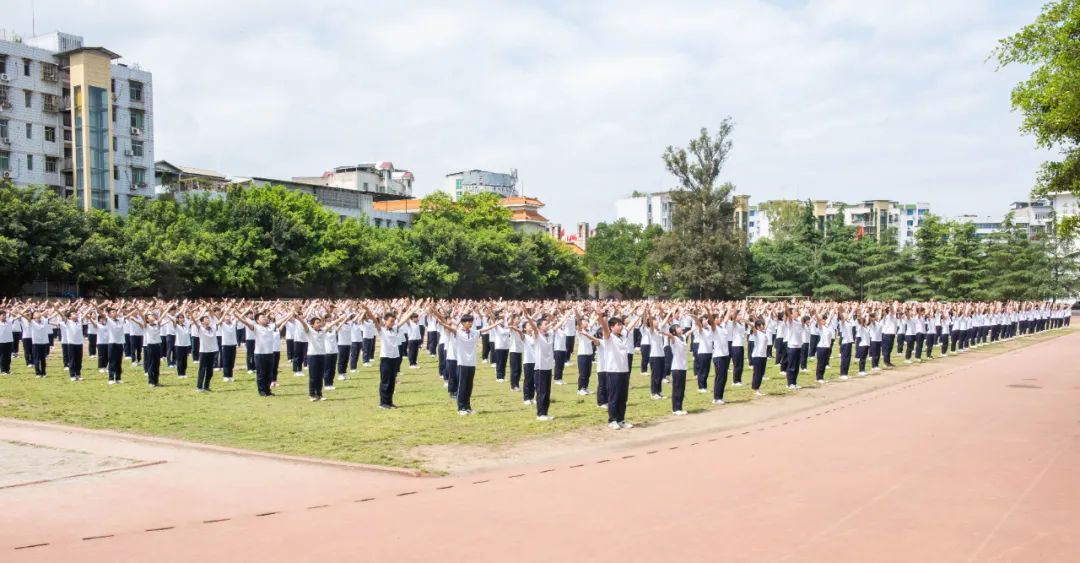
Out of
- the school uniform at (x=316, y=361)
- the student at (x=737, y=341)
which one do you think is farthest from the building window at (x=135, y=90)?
the student at (x=737, y=341)

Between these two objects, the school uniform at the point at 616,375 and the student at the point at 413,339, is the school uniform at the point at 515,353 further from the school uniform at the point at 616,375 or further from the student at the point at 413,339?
the student at the point at 413,339

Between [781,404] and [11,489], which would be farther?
[781,404]

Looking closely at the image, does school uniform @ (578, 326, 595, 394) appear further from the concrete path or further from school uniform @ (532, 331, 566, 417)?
the concrete path

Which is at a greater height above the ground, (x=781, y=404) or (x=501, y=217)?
(x=501, y=217)

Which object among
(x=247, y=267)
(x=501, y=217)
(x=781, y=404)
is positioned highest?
(x=501, y=217)

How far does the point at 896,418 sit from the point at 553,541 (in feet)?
30.6

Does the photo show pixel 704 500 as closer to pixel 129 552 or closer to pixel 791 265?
pixel 129 552

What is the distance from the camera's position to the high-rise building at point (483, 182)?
107 m

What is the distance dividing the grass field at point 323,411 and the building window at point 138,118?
3899 centimetres

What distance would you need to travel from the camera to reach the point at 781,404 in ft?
55.3

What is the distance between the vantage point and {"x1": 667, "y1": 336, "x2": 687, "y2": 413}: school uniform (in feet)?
49.1

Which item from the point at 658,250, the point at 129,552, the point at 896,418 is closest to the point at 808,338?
the point at 896,418

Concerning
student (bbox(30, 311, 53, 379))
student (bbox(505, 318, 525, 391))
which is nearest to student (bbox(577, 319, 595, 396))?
student (bbox(505, 318, 525, 391))

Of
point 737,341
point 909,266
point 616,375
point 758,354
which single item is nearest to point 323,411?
point 616,375
